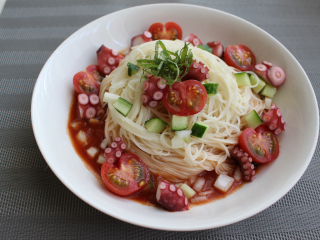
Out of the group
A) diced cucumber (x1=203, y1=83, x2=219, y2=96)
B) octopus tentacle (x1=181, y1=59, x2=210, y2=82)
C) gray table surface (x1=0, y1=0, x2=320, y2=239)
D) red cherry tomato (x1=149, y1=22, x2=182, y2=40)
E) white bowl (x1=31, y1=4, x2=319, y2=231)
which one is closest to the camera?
white bowl (x1=31, y1=4, x2=319, y2=231)

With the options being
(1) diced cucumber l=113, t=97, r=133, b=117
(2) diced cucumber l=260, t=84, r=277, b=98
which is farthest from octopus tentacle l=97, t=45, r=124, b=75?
(2) diced cucumber l=260, t=84, r=277, b=98

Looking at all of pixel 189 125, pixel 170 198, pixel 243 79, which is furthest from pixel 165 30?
pixel 170 198

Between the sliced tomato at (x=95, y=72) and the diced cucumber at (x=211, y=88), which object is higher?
the diced cucumber at (x=211, y=88)

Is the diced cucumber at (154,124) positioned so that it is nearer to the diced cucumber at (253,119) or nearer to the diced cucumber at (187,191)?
the diced cucumber at (187,191)

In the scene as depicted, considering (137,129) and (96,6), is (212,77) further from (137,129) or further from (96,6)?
(96,6)

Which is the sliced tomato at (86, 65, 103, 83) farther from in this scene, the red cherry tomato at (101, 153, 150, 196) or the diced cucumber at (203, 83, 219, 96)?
the diced cucumber at (203, 83, 219, 96)

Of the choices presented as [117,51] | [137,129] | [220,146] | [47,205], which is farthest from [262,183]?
[117,51]

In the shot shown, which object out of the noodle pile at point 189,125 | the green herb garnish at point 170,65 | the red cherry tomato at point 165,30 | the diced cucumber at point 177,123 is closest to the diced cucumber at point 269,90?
the noodle pile at point 189,125

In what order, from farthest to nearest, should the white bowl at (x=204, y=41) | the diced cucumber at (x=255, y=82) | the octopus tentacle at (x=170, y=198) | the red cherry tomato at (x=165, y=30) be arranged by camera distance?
the red cherry tomato at (x=165, y=30)
the diced cucumber at (x=255, y=82)
the octopus tentacle at (x=170, y=198)
the white bowl at (x=204, y=41)
